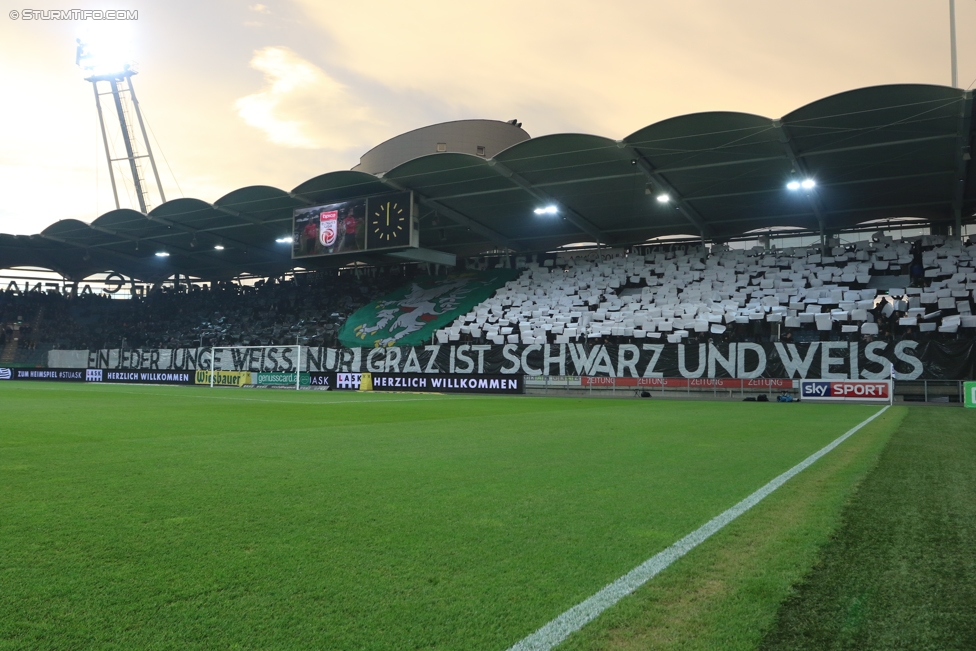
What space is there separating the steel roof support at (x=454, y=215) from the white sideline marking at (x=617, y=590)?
29954 mm

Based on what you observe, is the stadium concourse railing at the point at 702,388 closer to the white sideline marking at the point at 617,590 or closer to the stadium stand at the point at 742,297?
the stadium stand at the point at 742,297

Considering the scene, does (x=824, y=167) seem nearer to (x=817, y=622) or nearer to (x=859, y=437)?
(x=859, y=437)

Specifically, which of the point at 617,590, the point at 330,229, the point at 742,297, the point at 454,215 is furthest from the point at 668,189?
the point at 617,590

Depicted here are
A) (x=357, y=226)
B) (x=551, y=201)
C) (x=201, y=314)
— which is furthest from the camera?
(x=201, y=314)

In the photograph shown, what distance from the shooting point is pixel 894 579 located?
11.0 ft

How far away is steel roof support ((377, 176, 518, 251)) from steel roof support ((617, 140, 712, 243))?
11.3 meters

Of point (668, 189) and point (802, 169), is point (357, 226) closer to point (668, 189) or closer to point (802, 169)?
point (668, 189)

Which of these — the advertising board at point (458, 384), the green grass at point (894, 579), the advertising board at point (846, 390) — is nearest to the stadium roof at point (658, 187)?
the advertising board at point (846, 390)

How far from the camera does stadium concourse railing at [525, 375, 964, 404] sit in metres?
23.8

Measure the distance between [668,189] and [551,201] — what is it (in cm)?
580

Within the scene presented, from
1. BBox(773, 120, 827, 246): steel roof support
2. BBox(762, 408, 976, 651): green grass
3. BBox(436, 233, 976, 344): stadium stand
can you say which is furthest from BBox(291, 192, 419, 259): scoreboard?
BBox(762, 408, 976, 651): green grass

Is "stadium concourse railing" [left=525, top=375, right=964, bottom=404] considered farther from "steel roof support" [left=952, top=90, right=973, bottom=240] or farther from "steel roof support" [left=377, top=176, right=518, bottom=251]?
"steel roof support" [left=377, top=176, right=518, bottom=251]

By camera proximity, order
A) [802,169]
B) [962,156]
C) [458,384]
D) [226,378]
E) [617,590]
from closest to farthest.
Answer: [617,590]
[962,156]
[802,169]
[458,384]
[226,378]

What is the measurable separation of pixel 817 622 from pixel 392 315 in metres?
40.2
